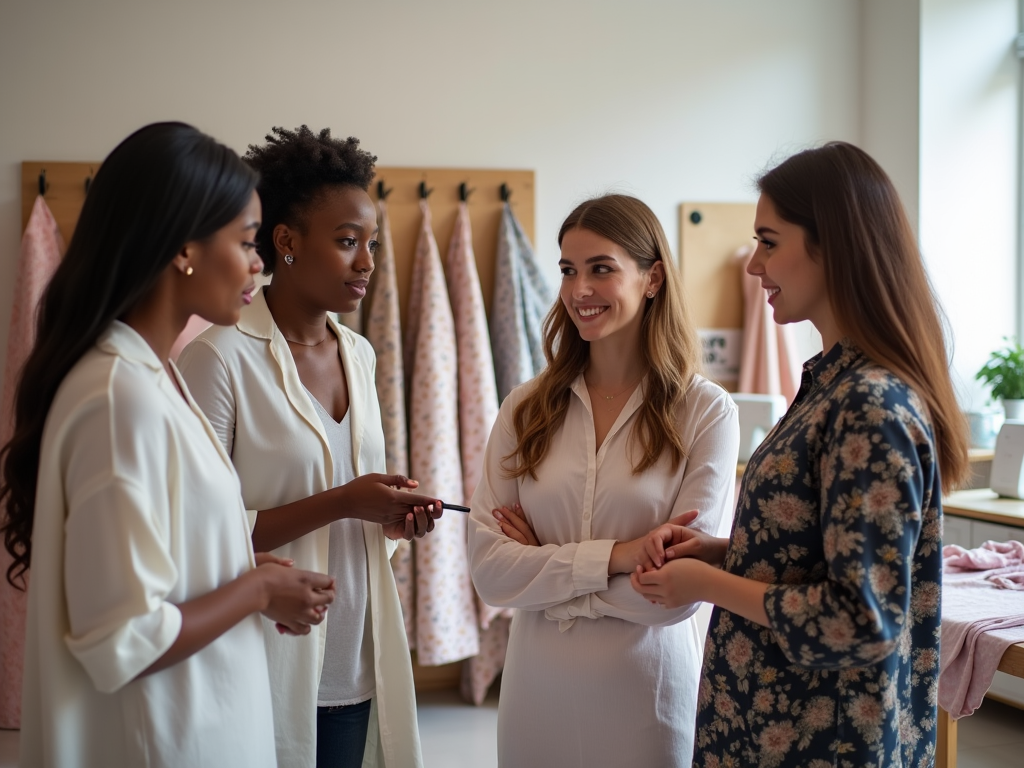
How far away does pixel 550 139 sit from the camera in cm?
383

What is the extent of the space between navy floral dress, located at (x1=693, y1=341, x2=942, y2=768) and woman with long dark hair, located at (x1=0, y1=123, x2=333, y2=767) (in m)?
0.60

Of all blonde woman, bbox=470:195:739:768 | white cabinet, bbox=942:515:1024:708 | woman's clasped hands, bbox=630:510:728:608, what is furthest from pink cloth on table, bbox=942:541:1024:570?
woman's clasped hands, bbox=630:510:728:608

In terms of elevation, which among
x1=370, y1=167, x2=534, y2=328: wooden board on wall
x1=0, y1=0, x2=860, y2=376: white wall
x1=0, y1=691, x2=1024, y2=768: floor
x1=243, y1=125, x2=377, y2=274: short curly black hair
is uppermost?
x1=0, y1=0, x2=860, y2=376: white wall

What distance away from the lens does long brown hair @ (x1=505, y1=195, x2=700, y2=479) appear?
67.8 inches

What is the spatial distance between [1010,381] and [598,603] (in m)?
2.99

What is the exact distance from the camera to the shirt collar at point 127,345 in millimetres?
1112

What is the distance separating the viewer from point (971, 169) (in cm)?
399

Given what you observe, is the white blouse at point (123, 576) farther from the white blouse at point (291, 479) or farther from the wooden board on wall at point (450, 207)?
the wooden board on wall at point (450, 207)

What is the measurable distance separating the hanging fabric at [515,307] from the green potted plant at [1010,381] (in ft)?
6.23

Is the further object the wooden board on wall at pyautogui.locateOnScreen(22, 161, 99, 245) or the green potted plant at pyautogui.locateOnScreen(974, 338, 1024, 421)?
the green potted plant at pyautogui.locateOnScreen(974, 338, 1024, 421)

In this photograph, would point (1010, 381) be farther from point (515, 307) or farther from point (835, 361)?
point (835, 361)

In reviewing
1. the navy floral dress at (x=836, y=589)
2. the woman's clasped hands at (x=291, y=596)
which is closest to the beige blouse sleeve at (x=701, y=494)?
the navy floral dress at (x=836, y=589)

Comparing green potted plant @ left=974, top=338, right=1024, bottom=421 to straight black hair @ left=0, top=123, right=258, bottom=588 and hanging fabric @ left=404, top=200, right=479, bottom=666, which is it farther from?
straight black hair @ left=0, top=123, right=258, bottom=588

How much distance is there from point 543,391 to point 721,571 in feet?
2.04
